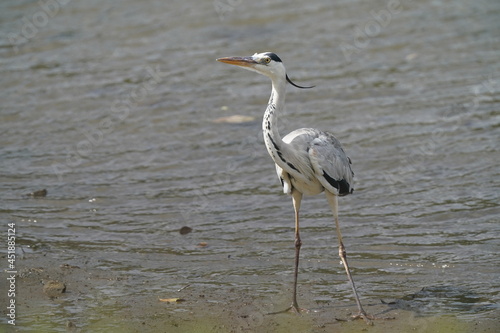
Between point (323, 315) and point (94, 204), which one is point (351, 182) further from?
point (94, 204)

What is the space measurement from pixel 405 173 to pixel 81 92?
5.71m

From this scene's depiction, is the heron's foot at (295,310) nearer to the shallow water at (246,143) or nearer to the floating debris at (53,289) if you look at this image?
the shallow water at (246,143)

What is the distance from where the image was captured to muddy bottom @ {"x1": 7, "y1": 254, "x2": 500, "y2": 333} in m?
6.36

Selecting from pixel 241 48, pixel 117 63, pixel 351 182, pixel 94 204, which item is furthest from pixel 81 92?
pixel 351 182

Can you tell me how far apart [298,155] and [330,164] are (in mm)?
335

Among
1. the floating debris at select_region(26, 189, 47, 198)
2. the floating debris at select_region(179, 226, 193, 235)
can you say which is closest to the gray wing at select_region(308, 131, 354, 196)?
the floating debris at select_region(179, 226, 193, 235)

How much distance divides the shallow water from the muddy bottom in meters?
0.14

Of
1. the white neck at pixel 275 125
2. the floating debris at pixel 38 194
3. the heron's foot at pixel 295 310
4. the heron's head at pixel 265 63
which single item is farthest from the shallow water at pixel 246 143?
the heron's head at pixel 265 63

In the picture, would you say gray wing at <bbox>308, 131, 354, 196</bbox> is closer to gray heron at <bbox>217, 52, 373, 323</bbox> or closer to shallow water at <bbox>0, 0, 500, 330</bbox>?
gray heron at <bbox>217, 52, 373, 323</bbox>

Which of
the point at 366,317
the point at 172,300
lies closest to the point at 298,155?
the point at 366,317

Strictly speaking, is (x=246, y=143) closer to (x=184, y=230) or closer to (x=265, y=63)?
(x=184, y=230)

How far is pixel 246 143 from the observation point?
1077cm

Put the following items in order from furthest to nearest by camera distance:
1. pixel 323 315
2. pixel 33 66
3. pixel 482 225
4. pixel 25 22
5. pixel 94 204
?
pixel 25 22 → pixel 33 66 → pixel 94 204 → pixel 482 225 → pixel 323 315

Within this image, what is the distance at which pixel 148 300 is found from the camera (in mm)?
6938
